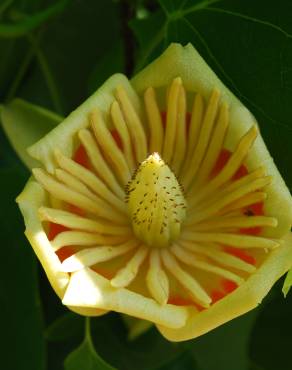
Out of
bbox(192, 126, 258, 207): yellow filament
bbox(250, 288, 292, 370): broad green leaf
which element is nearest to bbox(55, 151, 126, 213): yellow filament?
bbox(192, 126, 258, 207): yellow filament

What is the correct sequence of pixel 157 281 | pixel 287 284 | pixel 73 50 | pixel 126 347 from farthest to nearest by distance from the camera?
pixel 73 50
pixel 126 347
pixel 157 281
pixel 287 284

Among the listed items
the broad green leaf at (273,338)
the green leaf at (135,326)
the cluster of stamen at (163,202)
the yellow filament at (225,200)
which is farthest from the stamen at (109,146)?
the broad green leaf at (273,338)

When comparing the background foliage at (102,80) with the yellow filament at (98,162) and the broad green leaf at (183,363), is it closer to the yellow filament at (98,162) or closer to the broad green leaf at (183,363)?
the broad green leaf at (183,363)

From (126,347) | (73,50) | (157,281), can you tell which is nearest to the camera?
(157,281)

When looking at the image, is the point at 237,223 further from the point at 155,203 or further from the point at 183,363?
the point at 183,363

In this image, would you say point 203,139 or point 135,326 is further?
point 135,326

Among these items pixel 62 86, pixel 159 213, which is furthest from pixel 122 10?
pixel 159 213

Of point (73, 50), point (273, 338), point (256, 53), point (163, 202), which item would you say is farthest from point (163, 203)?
point (273, 338)
